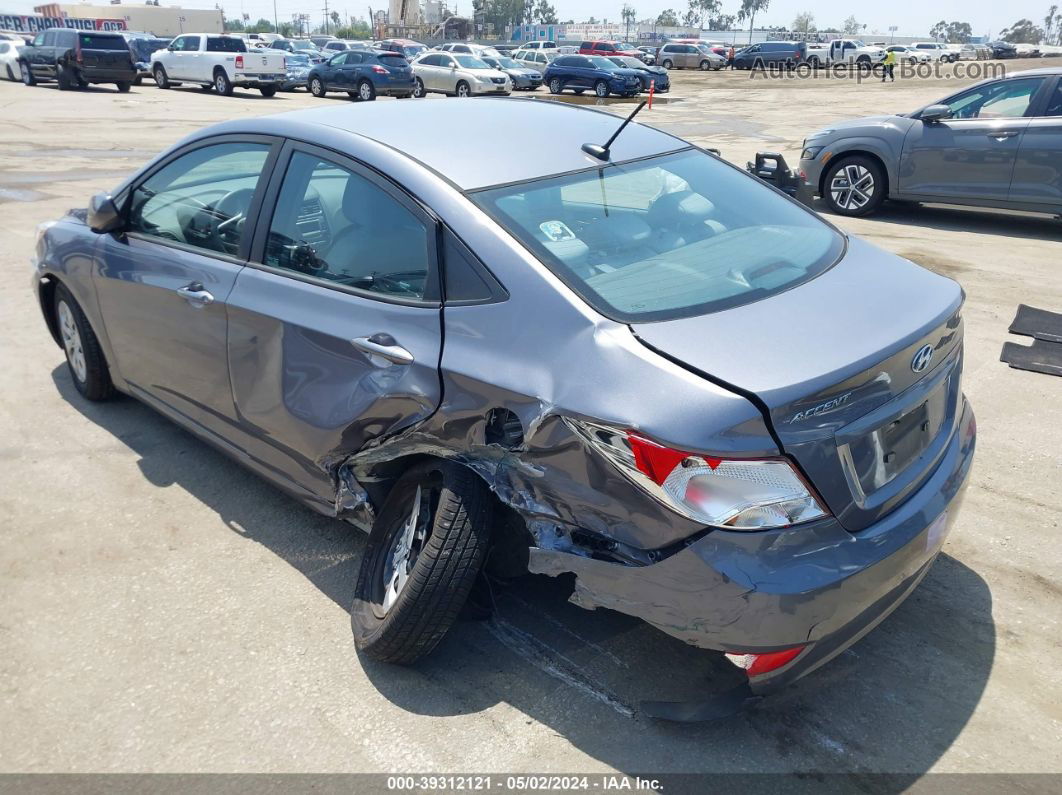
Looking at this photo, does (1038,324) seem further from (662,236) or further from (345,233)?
(345,233)

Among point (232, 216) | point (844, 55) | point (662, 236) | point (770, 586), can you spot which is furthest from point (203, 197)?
point (844, 55)

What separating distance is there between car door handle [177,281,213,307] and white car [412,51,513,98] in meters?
28.2

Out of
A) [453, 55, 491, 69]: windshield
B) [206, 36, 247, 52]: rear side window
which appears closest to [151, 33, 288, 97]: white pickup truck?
[206, 36, 247, 52]: rear side window

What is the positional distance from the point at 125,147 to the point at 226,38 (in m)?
17.3

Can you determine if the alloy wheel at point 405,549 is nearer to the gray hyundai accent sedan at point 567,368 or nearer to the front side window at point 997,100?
the gray hyundai accent sedan at point 567,368

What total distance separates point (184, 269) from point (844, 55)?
60.7 metres

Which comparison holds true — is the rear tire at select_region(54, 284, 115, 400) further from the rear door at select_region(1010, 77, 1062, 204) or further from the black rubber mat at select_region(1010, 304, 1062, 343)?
the rear door at select_region(1010, 77, 1062, 204)

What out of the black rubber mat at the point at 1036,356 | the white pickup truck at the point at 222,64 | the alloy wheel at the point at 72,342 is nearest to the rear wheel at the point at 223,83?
the white pickup truck at the point at 222,64

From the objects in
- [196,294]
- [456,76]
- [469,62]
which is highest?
[469,62]

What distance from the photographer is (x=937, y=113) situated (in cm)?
934

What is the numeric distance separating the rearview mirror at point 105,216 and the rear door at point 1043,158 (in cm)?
839

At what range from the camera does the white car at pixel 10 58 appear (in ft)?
106

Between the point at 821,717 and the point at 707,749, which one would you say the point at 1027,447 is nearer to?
the point at 821,717

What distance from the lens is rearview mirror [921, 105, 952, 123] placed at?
9.34 m
